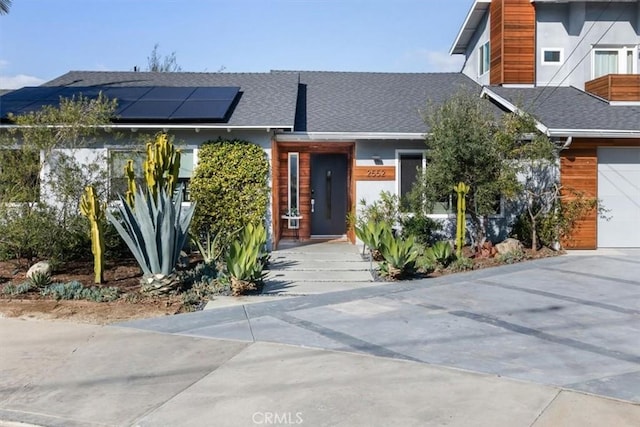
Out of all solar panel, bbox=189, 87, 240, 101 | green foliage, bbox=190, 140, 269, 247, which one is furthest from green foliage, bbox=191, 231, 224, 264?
solar panel, bbox=189, 87, 240, 101

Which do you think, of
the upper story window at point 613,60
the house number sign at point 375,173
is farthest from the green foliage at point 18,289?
the upper story window at point 613,60

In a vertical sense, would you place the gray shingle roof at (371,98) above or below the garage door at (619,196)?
above

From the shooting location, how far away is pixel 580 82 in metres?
18.3

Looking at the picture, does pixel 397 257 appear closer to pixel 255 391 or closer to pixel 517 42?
pixel 255 391

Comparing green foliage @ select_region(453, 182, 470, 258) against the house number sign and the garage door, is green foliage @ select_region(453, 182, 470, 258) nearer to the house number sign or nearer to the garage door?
the house number sign

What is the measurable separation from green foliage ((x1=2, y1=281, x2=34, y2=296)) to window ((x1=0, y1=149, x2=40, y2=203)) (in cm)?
187

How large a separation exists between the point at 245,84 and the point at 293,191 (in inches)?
152

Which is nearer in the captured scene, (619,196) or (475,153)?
(475,153)

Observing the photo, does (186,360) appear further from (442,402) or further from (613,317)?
(613,317)

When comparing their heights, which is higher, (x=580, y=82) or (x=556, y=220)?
(x=580, y=82)

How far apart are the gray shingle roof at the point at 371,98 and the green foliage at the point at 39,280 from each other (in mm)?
7078

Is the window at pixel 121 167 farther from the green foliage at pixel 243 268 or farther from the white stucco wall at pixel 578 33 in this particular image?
the white stucco wall at pixel 578 33

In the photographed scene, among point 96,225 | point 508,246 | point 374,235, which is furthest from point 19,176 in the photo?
point 508,246

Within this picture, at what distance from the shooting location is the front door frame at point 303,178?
15293mm
